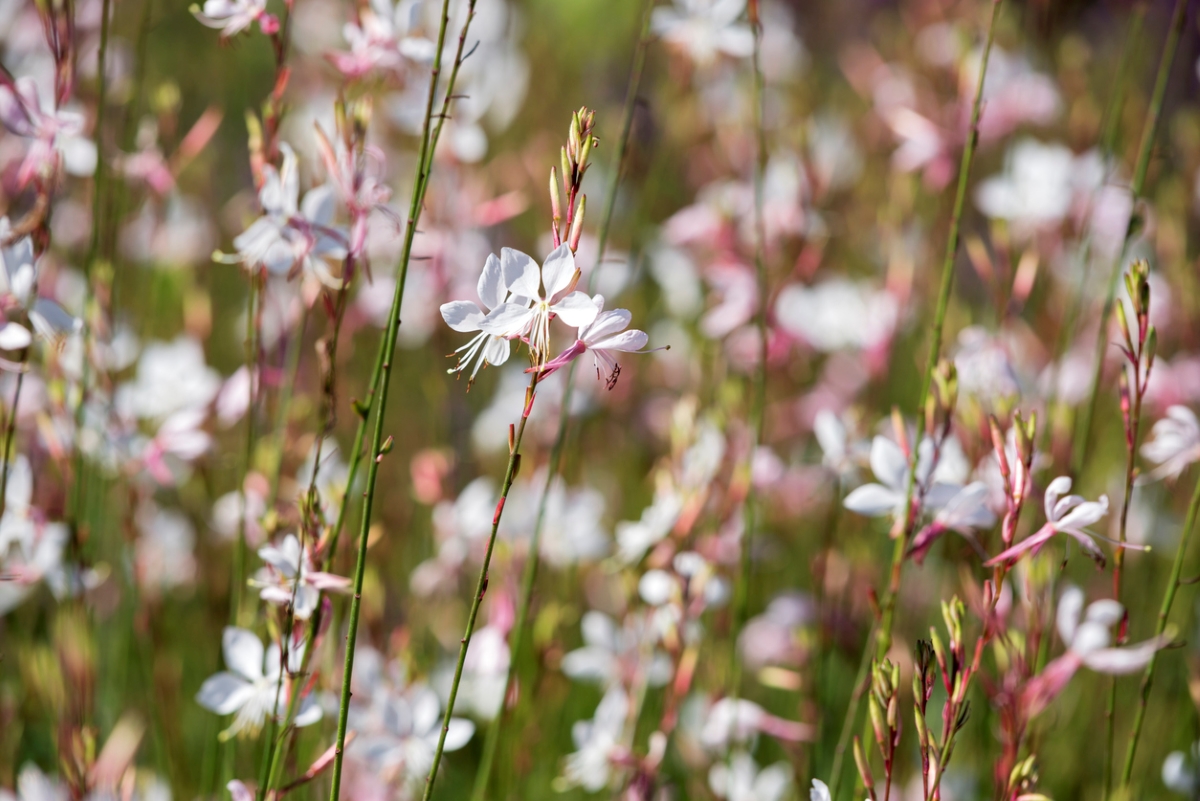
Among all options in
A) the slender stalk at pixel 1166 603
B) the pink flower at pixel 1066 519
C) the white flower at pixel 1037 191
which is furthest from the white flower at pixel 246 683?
the white flower at pixel 1037 191

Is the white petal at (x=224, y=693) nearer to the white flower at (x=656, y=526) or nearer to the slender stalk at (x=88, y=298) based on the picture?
the slender stalk at (x=88, y=298)

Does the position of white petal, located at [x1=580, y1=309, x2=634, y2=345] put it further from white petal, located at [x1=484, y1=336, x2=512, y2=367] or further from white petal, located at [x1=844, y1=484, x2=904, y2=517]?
white petal, located at [x1=844, y1=484, x2=904, y2=517]

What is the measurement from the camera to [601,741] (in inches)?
57.4

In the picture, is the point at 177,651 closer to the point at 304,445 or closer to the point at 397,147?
the point at 304,445

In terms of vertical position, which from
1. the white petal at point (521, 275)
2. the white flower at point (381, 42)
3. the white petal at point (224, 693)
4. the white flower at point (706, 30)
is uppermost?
the white flower at point (706, 30)

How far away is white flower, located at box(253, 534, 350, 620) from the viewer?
1.00 meters

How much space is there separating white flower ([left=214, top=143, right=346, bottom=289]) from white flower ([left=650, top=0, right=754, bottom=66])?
879 millimetres

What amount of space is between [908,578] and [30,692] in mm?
1878

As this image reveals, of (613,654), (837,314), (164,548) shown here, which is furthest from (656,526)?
(164,548)

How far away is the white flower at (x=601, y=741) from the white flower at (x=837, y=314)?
927mm

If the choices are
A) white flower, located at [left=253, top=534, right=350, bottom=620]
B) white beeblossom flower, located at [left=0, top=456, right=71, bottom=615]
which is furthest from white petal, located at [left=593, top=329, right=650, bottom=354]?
white beeblossom flower, located at [left=0, top=456, right=71, bottom=615]

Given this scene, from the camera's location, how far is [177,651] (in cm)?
239

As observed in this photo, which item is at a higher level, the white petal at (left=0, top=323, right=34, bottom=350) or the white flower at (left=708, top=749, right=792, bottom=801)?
the white petal at (left=0, top=323, right=34, bottom=350)

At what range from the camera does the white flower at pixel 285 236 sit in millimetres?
1139
